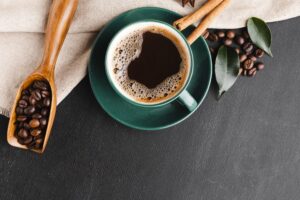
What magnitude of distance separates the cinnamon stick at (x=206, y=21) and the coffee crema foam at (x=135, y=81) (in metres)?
0.06

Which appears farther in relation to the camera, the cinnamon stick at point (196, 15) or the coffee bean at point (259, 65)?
the coffee bean at point (259, 65)

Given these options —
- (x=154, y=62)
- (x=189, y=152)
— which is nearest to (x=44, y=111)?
(x=154, y=62)

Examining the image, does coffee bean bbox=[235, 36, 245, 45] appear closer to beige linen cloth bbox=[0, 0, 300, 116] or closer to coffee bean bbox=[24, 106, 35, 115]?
beige linen cloth bbox=[0, 0, 300, 116]

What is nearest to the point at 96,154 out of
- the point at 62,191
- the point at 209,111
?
the point at 62,191

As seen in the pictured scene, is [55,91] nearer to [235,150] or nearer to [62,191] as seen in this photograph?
[62,191]

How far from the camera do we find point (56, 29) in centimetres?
126

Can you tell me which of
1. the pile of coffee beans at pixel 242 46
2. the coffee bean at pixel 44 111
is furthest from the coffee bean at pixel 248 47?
the coffee bean at pixel 44 111

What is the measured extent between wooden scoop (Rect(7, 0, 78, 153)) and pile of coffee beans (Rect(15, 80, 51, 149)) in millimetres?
14

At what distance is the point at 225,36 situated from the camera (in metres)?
1.44

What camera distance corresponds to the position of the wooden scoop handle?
1.25 meters

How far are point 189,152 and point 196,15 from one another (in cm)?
47

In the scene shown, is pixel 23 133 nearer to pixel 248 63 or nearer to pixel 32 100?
pixel 32 100

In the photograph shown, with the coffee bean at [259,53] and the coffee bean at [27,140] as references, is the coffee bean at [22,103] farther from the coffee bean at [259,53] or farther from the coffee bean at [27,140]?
the coffee bean at [259,53]

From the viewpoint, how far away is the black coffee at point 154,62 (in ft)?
4.26
